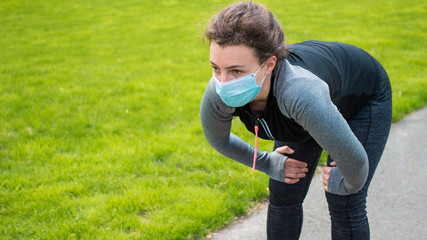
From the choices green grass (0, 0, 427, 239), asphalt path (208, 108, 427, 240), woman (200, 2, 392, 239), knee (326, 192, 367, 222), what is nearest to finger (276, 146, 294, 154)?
woman (200, 2, 392, 239)

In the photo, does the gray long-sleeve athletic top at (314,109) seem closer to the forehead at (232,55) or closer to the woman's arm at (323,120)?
the woman's arm at (323,120)

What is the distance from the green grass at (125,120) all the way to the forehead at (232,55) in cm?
41

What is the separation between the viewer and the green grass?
328cm

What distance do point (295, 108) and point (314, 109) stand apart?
3.4 inches

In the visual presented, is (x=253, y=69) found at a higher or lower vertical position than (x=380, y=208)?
higher

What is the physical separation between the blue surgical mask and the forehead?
82mm

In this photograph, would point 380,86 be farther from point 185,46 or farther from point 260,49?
point 185,46

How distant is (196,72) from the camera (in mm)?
6625

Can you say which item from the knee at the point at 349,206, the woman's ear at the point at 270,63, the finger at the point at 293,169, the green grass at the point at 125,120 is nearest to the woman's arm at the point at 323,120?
the woman's ear at the point at 270,63

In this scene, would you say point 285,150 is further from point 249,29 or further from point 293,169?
point 249,29

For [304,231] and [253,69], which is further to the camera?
[304,231]

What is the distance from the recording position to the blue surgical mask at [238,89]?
196cm

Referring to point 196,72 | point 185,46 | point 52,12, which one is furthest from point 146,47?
point 52,12

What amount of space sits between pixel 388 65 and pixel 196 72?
10.0 ft
